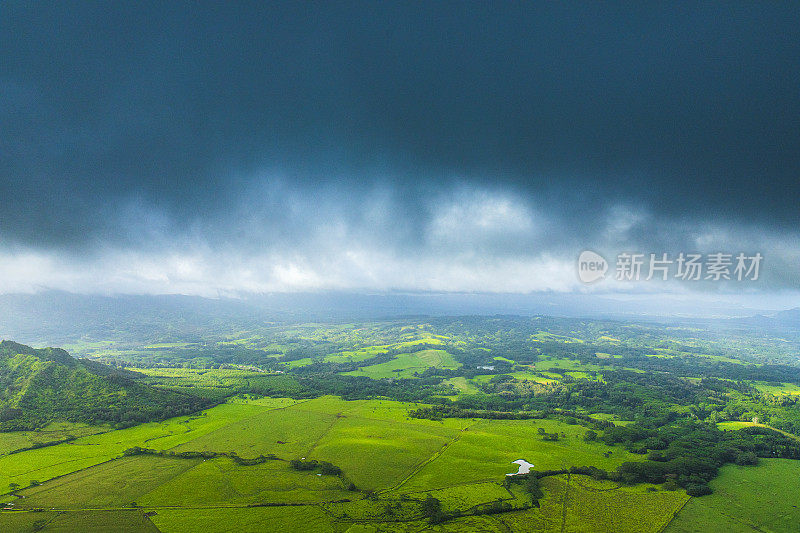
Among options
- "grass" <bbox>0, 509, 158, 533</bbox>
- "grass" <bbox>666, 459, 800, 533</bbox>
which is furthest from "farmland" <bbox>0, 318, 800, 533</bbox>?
"grass" <bbox>666, 459, 800, 533</bbox>

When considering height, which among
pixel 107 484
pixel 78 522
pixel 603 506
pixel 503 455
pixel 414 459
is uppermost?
pixel 603 506

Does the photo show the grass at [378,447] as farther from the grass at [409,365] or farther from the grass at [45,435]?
the grass at [409,365]

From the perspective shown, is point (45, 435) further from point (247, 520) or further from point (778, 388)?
point (778, 388)

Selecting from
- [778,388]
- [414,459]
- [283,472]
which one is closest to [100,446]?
[283,472]

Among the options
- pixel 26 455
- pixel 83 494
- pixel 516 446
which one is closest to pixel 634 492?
pixel 516 446

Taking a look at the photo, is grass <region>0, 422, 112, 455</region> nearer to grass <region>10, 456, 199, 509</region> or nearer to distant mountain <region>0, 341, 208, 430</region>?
distant mountain <region>0, 341, 208, 430</region>

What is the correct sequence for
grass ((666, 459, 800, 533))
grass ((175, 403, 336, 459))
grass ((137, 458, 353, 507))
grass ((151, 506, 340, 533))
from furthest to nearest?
1. grass ((175, 403, 336, 459))
2. grass ((137, 458, 353, 507))
3. grass ((666, 459, 800, 533))
4. grass ((151, 506, 340, 533))

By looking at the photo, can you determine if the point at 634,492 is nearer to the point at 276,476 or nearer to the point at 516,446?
the point at 516,446
